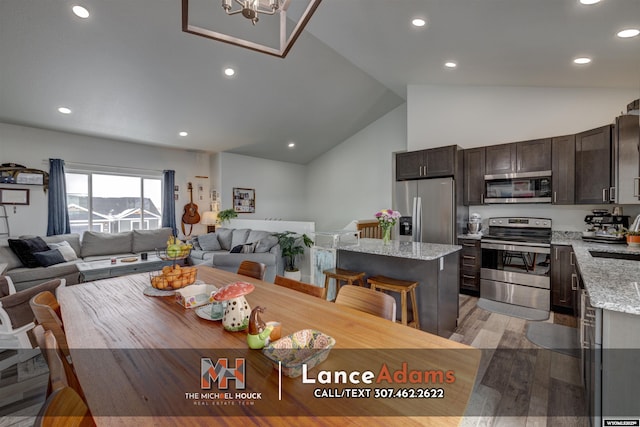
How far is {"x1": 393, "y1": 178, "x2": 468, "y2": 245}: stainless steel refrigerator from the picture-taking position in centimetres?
407

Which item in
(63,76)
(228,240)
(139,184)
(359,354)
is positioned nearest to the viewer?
(359,354)

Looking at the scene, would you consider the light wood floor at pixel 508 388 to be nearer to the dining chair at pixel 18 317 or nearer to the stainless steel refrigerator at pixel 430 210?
the dining chair at pixel 18 317

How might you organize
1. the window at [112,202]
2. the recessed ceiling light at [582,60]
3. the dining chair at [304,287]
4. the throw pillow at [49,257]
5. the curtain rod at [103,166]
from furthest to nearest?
the window at [112,202], the curtain rod at [103,166], the throw pillow at [49,257], the recessed ceiling light at [582,60], the dining chair at [304,287]

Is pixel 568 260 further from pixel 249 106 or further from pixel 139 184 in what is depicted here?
pixel 139 184

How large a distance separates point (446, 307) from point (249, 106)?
15.2 ft

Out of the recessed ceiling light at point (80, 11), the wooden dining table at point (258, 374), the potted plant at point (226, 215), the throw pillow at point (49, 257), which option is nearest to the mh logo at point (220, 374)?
the wooden dining table at point (258, 374)

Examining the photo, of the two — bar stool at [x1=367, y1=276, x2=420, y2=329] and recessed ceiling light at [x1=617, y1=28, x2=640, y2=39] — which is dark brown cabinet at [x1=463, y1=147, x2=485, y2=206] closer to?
recessed ceiling light at [x1=617, y1=28, x2=640, y2=39]

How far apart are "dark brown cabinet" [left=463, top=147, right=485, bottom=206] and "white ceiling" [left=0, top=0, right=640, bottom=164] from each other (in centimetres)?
105

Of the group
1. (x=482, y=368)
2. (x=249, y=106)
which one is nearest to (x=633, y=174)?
(x=482, y=368)

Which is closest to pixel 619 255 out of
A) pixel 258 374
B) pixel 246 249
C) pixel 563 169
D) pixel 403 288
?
pixel 563 169

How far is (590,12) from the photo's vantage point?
2082 millimetres

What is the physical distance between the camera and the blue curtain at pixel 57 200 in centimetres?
490

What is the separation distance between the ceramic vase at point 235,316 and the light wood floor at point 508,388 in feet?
5.05

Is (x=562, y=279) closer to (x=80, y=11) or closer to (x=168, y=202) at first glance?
(x=80, y=11)
